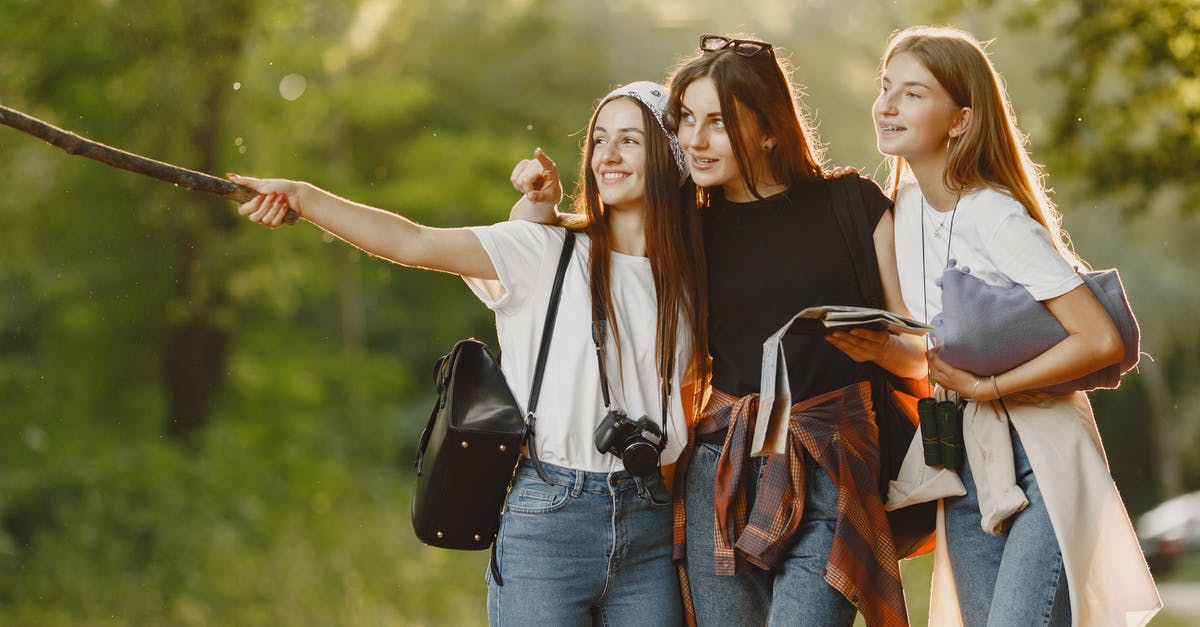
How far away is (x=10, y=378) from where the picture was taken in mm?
8047

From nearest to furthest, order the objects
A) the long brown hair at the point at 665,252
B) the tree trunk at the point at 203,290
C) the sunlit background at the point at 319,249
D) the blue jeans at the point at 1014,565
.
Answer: the blue jeans at the point at 1014,565 < the long brown hair at the point at 665,252 < the sunlit background at the point at 319,249 < the tree trunk at the point at 203,290

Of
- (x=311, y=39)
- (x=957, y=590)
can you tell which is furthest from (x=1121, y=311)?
(x=311, y=39)

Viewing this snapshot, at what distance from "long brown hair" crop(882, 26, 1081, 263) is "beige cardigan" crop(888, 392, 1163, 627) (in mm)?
311

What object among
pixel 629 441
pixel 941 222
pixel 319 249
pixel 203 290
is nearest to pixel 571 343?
pixel 629 441

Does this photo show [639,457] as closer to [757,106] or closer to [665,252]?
[665,252]

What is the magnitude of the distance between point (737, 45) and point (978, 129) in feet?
1.61

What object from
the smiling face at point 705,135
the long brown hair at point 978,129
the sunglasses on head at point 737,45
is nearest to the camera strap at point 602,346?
the smiling face at point 705,135

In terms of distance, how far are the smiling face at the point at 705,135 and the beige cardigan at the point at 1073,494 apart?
0.66m

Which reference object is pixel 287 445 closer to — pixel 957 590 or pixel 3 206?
pixel 3 206

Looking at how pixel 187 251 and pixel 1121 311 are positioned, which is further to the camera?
pixel 187 251

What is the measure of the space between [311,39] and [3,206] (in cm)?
284

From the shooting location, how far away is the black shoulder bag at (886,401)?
2.31 meters

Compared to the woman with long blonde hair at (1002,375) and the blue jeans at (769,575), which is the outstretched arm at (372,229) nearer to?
the blue jeans at (769,575)

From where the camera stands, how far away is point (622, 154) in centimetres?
228
